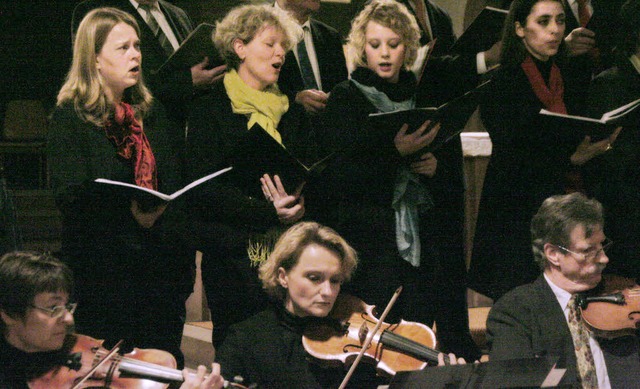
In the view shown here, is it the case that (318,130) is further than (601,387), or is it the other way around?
(318,130)

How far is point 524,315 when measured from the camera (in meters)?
2.82

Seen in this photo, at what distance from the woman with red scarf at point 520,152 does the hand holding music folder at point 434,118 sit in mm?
357

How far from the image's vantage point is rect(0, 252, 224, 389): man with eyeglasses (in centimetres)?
242

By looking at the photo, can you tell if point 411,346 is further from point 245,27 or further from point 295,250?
point 245,27

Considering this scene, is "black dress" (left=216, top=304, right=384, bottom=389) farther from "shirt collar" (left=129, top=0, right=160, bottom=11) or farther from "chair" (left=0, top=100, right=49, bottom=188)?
"chair" (left=0, top=100, right=49, bottom=188)

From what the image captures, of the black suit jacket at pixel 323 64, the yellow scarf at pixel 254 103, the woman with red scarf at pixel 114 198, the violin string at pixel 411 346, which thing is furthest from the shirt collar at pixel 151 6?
the violin string at pixel 411 346

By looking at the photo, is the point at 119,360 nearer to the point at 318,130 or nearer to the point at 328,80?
the point at 318,130

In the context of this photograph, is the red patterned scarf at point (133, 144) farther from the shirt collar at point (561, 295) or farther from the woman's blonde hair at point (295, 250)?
the shirt collar at point (561, 295)

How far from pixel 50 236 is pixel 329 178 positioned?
2.20 metres

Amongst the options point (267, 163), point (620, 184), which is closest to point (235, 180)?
point (267, 163)

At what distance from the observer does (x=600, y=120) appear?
3.26 meters

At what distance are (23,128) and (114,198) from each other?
3106 millimetres

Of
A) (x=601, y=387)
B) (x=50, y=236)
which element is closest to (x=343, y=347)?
(x=601, y=387)

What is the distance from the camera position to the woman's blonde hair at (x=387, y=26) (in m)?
3.38
